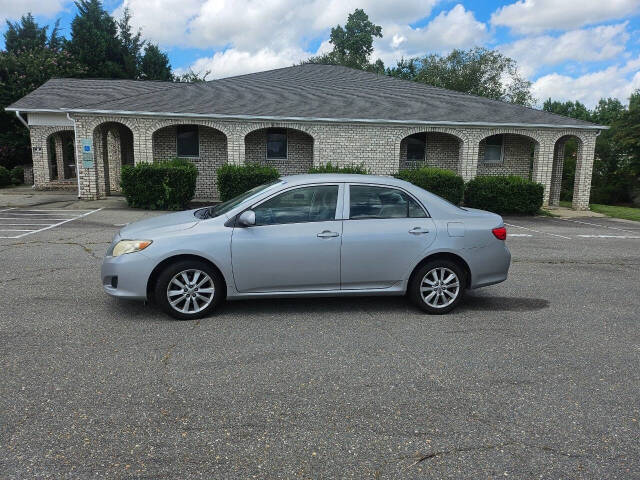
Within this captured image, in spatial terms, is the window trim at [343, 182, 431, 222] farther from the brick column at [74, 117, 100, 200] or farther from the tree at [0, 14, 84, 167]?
the tree at [0, 14, 84, 167]

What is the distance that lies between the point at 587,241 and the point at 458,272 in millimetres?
7905

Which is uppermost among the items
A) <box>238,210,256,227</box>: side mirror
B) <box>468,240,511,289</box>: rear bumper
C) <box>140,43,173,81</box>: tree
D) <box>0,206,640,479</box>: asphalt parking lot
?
<box>140,43,173,81</box>: tree

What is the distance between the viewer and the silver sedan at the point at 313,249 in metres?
5.09

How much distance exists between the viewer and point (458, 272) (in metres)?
5.58

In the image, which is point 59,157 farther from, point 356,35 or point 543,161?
point 356,35

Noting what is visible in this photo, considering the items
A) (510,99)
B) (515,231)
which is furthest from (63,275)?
(510,99)

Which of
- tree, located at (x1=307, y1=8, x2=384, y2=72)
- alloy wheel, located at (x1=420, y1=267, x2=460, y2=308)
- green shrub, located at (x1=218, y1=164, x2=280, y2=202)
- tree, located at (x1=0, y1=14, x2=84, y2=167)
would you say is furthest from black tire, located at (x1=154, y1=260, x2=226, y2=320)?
tree, located at (x1=307, y1=8, x2=384, y2=72)

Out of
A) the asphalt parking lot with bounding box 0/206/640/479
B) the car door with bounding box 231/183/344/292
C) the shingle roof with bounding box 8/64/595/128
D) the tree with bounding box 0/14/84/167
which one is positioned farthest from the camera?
the tree with bounding box 0/14/84/167

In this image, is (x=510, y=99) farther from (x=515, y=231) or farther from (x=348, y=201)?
(x=348, y=201)

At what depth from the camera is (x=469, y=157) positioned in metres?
19.9

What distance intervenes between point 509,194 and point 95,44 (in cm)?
3225

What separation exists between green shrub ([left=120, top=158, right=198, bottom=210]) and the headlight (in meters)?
10.9

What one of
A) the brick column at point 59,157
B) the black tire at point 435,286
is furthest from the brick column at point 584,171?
the brick column at point 59,157

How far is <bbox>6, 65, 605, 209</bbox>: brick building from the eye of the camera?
18.2 m
